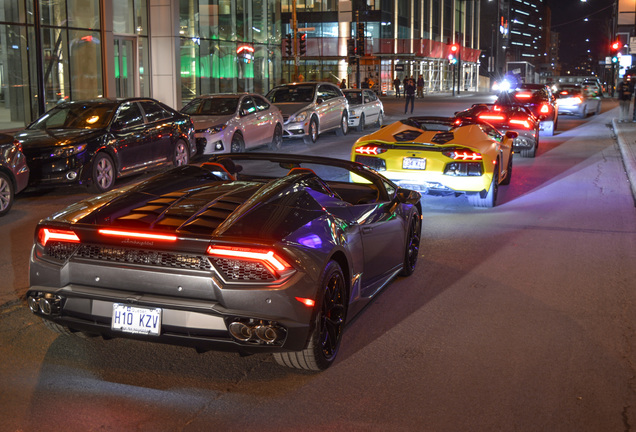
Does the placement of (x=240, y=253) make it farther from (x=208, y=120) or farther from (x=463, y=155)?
(x=208, y=120)

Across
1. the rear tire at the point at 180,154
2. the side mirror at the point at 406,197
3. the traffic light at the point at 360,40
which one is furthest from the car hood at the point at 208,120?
the traffic light at the point at 360,40

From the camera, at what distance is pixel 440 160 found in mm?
11211

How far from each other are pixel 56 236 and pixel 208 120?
13.7 metres

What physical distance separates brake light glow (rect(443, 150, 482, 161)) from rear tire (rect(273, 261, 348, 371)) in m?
6.19

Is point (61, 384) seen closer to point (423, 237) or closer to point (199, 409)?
point (199, 409)

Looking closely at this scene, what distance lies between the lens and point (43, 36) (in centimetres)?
2402

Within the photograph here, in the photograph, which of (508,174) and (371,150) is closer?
(371,150)

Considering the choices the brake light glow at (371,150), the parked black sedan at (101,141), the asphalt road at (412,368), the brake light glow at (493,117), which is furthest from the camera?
the brake light glow at (493,117)

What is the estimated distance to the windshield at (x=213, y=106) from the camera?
62.6ft

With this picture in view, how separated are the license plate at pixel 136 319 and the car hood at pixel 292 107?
1824 cm

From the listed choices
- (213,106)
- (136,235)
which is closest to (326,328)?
(136,235)

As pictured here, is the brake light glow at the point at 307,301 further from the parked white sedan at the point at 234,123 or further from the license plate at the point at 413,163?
the parked white sedan at the point at 234,123

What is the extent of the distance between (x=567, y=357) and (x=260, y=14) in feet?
112

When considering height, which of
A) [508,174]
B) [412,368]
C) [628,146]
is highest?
[628,146]
